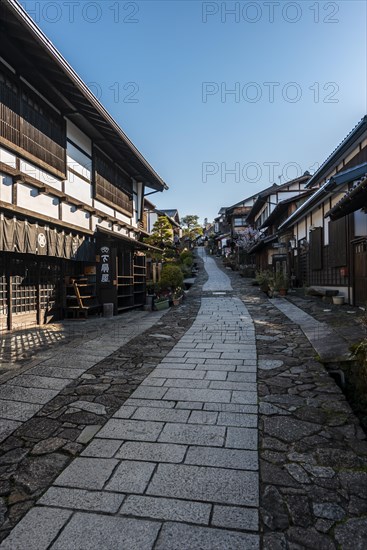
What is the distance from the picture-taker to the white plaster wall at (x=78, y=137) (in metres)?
11.7

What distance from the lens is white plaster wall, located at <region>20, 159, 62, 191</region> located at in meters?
9.00

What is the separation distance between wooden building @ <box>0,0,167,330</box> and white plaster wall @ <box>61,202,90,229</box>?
0.04 meters

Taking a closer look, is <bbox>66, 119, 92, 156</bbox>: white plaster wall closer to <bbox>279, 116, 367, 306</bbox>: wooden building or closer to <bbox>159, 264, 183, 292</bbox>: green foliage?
<bbox>159, 264, 183, 292</bbox>: green foliage

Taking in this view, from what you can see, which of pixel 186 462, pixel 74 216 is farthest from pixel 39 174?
pixel 186 462

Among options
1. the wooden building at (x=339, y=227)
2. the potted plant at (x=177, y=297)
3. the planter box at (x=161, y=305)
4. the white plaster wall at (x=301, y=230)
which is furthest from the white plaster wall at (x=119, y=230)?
the white plaster wall at (x=301, y=230)

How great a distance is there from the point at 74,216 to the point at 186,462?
10.4 meters

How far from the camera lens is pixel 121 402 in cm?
477

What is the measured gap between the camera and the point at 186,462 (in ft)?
10.7

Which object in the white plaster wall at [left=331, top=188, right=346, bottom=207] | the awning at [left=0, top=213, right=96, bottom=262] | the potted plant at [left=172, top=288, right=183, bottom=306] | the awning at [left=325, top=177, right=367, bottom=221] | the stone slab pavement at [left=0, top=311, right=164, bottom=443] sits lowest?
the stone slab pavement at [left=0, top=311, right=164, bottom=443]

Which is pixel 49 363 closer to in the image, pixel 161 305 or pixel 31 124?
pixel 31 124

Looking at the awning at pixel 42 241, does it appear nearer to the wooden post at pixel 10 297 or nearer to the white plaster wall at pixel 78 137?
the wooden post at pixel 10 297

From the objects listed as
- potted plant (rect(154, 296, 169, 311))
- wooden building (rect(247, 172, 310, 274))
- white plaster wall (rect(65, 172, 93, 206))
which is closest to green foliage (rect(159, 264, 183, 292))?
potted plant (rect(154, 296, 169, 311))

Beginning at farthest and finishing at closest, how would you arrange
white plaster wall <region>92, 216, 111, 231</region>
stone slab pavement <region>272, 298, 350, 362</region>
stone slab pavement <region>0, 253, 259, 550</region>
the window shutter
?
the window shutter < white plaster wall <region>92, 216, 111, 231</region> < stone slab pavement <region>272, 298, 350, 362</region> < stone slab pavement <region>0, 253, 259, 550</region>

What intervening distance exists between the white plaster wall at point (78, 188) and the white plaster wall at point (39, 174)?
2.13 ft
